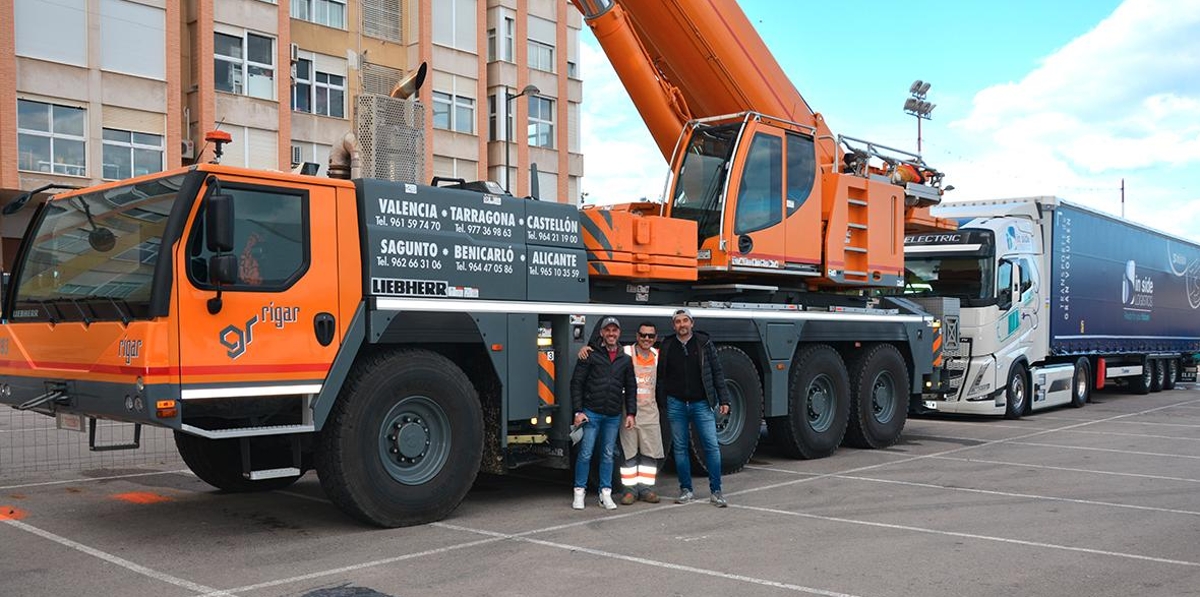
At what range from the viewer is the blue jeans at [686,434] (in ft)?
31.2

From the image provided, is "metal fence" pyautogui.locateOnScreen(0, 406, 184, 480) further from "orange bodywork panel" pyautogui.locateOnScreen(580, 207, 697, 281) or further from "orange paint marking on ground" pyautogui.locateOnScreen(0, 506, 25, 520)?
"orange bodywork panel" pyautogui.locateOnScreen(580, 207, 697, 281)

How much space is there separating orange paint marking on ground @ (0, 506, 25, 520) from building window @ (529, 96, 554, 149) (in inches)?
1242

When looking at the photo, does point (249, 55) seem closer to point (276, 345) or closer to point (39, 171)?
point (39, 171)

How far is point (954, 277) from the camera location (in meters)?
18.0

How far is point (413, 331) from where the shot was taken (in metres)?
8.27

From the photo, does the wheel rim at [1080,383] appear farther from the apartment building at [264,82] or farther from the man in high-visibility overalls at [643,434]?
the man in high-visibility overalls at [643,434]

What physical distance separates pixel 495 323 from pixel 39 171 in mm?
22704

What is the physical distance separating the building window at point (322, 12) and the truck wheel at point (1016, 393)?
23.9 m

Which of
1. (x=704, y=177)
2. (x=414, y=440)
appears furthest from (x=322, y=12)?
(x=414, y=440)

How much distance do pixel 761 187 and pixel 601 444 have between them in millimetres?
3744

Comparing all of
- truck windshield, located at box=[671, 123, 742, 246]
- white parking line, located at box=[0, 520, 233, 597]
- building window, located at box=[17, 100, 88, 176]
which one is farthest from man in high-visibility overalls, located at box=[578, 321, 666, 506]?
building window, located at box=[17, 100, 88, 176]

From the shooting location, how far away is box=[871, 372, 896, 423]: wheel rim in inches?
548

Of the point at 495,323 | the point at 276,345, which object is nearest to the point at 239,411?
the point at 276,345

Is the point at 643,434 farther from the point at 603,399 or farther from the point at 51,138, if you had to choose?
the point at 51,138
